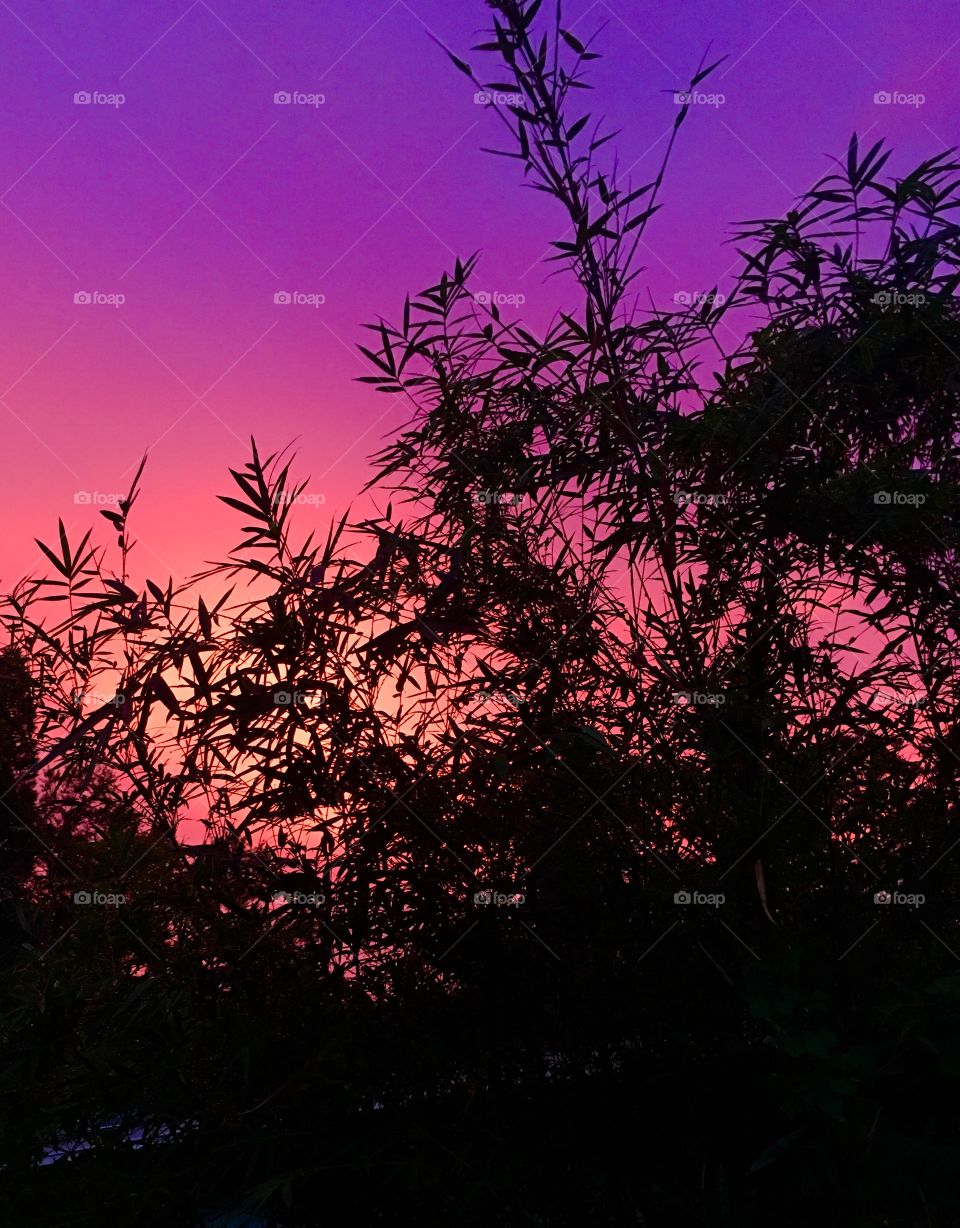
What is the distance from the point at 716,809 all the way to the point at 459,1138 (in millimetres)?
1000

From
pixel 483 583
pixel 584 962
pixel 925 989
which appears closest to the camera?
pixel 925 989

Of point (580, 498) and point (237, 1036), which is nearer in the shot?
point (237, 1036)

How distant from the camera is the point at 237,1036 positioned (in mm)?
2594

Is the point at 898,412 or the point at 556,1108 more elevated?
the point at 898,412

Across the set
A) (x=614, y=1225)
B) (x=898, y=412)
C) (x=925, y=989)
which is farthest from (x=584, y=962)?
(x=898, y=412)

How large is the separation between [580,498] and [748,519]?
48 cm

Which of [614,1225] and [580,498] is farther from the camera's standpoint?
[580,498]

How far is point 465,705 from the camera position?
2.84m

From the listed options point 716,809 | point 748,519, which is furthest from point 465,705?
point 748,519

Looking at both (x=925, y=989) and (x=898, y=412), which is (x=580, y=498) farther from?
(x=925, y=989)

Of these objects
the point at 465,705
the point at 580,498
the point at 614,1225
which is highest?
the point at 580,498

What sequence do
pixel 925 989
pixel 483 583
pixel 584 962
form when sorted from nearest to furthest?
pixel 925 989
pixel 584 962
pixel 483 583

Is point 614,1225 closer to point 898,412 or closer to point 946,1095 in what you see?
point 946,1095

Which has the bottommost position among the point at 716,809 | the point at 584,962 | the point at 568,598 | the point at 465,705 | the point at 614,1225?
the point at 614,1225
